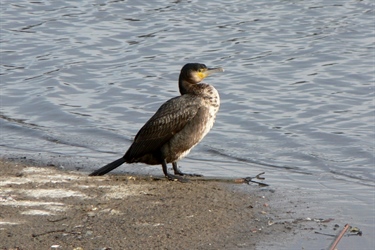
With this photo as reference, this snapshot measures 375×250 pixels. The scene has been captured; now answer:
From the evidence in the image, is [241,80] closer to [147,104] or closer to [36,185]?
[147,104]

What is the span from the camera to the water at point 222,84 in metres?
8.48

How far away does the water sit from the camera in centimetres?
848

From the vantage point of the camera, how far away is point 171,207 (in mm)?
6543

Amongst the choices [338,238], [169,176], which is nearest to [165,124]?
[169,176]

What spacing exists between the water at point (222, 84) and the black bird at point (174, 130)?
51 centimetres

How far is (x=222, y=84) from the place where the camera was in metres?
11.3

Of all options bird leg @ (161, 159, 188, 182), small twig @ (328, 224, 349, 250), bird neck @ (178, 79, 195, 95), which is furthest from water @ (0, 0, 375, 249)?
bird neck @ (178, 79, 195, 95)

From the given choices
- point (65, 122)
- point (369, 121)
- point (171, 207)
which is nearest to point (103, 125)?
point (65, 122)

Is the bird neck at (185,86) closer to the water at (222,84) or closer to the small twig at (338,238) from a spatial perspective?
the water at (222,84)

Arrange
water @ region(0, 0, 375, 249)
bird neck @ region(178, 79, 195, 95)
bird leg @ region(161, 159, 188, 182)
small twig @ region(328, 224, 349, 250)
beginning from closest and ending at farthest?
small twig @ region(328, 224, 349, 250), bird leg @ region(161, 159, 188, 182), bird neck @ region(178, 79, 195, 95), water @ region(0, 0, 375, 249)

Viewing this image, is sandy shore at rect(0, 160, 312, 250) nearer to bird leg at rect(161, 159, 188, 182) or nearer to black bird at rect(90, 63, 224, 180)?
bird leg at rect(161, 159, 188, 182)

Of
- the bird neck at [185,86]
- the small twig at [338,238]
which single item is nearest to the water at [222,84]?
the small twig at [338,238]

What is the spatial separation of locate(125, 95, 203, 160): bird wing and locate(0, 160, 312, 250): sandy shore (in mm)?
272

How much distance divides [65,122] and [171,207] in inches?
151
